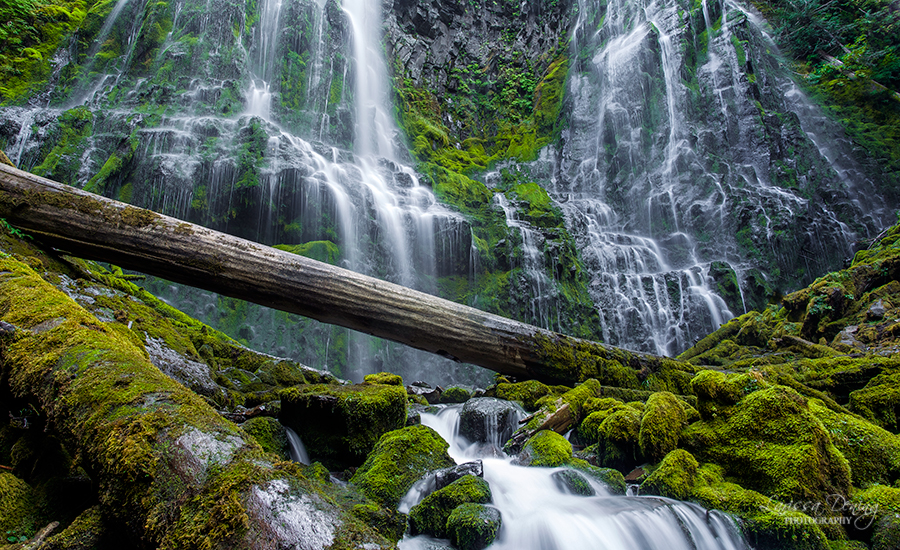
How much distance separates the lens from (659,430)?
145 inches

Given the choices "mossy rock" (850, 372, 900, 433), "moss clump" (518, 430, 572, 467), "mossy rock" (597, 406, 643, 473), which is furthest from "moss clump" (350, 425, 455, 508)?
"mossy rock" (850, 372, 900, 433)

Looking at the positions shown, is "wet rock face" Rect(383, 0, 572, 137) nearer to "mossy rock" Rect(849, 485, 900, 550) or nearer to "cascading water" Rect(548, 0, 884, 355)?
"cascading water" Rect(548, 0, 884, 355)

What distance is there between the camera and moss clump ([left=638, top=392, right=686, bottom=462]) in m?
3.68

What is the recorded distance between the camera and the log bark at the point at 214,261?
3.65m

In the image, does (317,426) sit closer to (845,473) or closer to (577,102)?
(845,473)

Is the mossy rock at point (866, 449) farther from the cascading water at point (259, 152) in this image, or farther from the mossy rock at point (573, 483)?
the cascading water at point (259, 152)

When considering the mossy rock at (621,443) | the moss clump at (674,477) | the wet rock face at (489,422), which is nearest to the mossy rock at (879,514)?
the moss clump at (674,477)

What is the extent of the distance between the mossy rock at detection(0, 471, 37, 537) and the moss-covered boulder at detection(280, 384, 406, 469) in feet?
7.31

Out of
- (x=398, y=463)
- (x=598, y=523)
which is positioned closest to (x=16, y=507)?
(x=398, y=463)

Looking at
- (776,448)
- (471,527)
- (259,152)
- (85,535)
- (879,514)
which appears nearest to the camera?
(85,535)

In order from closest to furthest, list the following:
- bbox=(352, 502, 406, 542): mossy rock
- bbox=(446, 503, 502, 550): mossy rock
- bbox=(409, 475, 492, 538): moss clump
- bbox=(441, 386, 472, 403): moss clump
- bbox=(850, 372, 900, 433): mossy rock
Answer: bbox=(352, 502, 406, 542): mossy rock < bbox=(446, 503, 502, 550): mossy rock < bbox=(409, 475, 492, 538): moss clump < bbox=(850, 372, 900, 433): mossy rock < bbox=(441, 386, 472, 403): moss clump

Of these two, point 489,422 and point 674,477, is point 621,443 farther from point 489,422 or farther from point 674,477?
point 489,422

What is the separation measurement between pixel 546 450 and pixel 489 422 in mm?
1062

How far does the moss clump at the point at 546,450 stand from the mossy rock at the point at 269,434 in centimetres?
233
